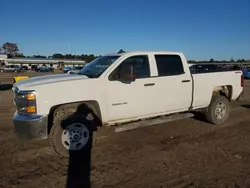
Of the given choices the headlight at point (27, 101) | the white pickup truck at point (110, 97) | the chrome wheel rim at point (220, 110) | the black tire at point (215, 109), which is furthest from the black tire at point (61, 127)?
the chrome wheel rim at point (220, 110)

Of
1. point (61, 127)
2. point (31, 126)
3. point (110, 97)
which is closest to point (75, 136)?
point (61, 127)

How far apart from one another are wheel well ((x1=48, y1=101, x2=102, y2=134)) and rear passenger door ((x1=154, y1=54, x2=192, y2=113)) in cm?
153

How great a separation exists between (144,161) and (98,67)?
231 cm

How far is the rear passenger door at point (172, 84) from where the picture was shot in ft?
19.9

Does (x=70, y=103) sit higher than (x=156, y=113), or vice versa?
(x=70, y=103)

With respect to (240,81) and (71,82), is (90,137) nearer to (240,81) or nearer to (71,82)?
(71,82)

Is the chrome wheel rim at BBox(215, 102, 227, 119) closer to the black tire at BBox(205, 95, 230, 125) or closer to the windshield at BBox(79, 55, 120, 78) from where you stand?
the black tire at BBox(205, 95, 230, 125)

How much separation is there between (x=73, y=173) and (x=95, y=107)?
1456mm

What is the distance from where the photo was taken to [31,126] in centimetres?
456

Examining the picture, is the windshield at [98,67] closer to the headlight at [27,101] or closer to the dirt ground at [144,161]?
the headlight at [27,101]

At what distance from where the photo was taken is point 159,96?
19.7 feet

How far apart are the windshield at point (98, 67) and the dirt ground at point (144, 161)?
160 cm

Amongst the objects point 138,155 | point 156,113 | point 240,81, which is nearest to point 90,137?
point 138,155

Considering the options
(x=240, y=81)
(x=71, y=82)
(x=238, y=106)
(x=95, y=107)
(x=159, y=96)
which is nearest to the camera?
(x=71, y=82)
